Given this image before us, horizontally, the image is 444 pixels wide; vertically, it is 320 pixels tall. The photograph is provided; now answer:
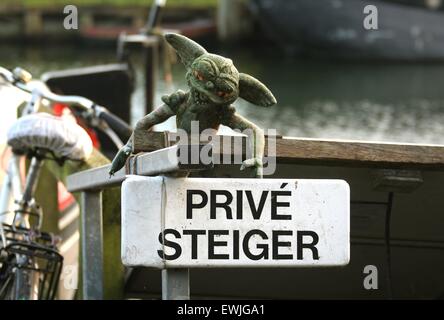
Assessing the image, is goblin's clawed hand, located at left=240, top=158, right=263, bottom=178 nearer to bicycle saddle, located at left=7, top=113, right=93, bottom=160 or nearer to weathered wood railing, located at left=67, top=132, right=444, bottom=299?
weathered wood railing, located at left=67, top=132, right=444, bottom=299

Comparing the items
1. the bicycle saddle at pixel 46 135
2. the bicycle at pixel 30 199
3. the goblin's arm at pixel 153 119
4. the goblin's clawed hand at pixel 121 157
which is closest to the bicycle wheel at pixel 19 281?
the bicycle at pixel 30 199

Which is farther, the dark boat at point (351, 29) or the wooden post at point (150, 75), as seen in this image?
the dark boat at point (351, 29)

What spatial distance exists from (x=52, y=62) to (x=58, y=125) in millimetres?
26531

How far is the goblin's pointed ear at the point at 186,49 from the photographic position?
129 inches

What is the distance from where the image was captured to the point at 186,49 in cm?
331

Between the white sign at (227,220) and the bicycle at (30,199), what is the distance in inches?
59.6

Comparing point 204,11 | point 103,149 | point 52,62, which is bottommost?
point 103,149

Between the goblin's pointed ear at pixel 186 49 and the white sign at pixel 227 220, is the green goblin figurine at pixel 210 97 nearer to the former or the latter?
the goblin's pointed ear at pixel 186 49

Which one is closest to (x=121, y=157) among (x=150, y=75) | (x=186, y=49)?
(x=186, y=49)

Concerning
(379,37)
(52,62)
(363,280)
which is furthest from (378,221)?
(379,37)

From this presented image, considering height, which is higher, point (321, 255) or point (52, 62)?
point (52, 62)

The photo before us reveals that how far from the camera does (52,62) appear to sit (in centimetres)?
3108

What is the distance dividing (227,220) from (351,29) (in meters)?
37.8
